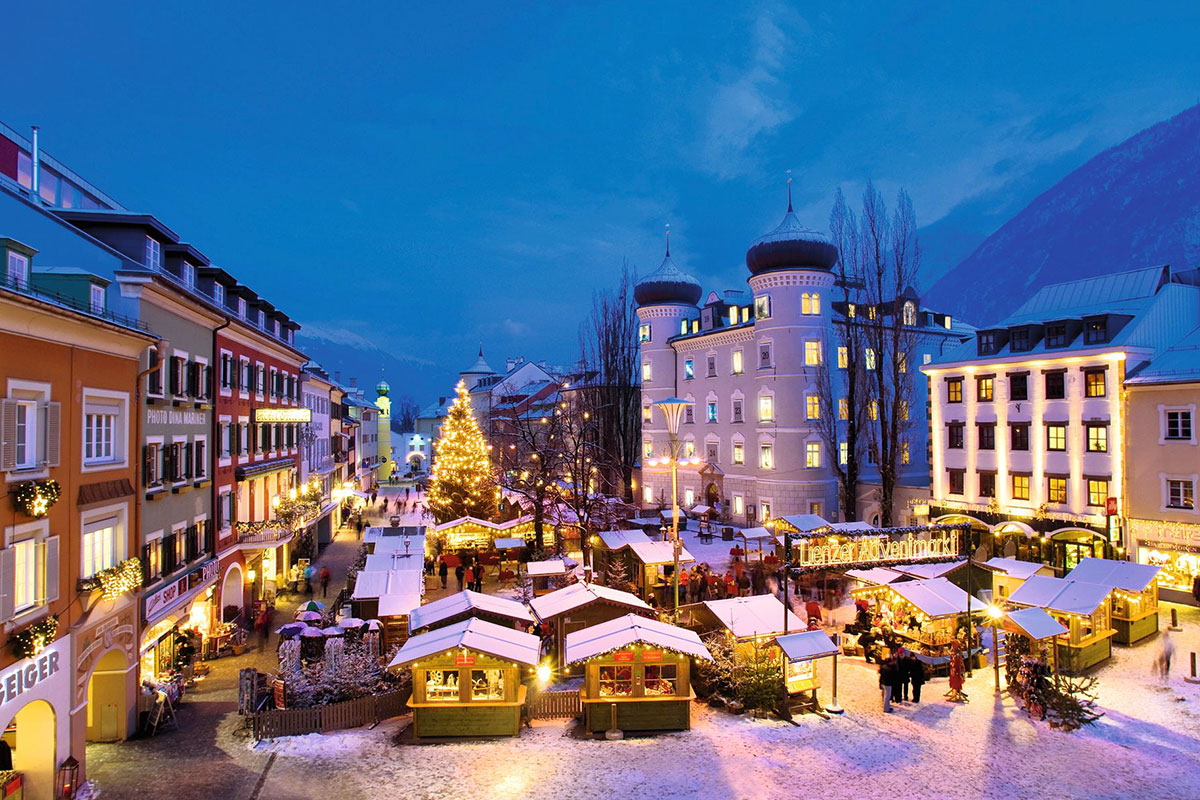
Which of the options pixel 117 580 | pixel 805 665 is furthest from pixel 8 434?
pixel 805 665

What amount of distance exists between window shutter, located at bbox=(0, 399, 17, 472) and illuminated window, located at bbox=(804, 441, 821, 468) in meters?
Result: 37.6

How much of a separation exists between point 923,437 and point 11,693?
149 ft

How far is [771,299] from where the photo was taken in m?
43.6

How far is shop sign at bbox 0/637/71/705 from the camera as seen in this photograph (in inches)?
445

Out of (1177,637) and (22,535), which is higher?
(22,535)

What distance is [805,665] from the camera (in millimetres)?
17859

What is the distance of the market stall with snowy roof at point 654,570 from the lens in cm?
2697

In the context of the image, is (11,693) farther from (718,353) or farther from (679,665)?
(718,353)

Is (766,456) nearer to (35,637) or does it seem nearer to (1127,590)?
(1127,590)

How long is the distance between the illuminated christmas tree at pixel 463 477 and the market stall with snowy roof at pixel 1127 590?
28.6m

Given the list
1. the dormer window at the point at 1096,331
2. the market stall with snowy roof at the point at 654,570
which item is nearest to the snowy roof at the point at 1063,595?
the market stall with snowy roof at the point at 654,570

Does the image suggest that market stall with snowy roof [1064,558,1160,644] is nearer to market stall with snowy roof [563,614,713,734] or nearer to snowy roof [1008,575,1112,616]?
snowy roof [1008,575,1112,616]

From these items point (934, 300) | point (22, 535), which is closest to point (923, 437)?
point (22, 535)

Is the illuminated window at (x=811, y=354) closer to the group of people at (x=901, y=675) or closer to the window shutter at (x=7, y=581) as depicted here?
the group of people at (x=901, y=675)
